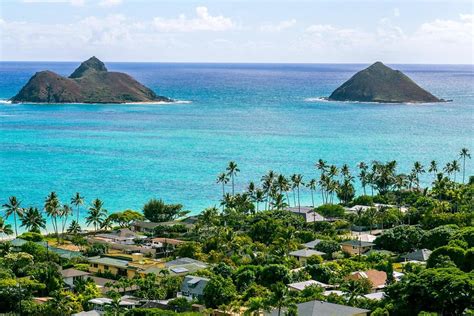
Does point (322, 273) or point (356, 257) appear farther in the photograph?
point (356, 257)

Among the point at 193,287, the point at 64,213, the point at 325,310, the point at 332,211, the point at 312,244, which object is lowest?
the point at 332,211

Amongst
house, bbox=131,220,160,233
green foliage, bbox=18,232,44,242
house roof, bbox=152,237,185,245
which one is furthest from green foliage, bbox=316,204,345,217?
green foliage, bbox=18,232,44,242

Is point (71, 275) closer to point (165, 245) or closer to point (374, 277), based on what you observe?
point (165, 245)

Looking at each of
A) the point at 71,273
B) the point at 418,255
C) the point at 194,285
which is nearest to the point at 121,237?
the point at 71,273

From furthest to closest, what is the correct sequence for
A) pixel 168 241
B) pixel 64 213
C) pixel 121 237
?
pixel 64 213
pixel 121 237
pixel 168 241

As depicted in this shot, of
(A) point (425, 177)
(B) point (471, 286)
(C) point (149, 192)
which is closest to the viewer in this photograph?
(B) point (471, 286)

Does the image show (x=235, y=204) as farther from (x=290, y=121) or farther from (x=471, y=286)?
(x=290, y=121)

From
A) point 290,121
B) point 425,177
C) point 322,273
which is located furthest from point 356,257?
point 290,121
